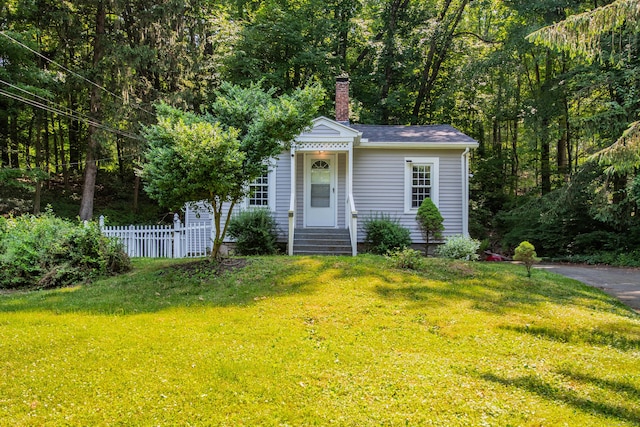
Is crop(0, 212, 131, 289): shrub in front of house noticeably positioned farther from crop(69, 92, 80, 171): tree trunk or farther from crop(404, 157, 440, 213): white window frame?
crop(69, 92, 80, 171): tree trunk

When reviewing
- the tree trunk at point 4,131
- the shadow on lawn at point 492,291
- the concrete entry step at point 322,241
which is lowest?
the shadow on lawn at point 492,291

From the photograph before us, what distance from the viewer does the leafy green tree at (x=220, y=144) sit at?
20.6 ft

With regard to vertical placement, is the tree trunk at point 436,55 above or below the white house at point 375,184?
above

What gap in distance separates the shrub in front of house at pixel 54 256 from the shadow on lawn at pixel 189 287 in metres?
0.46

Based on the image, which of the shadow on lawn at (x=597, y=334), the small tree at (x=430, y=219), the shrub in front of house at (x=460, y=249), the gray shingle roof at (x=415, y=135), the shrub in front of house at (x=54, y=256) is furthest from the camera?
the gray shingle roof at (x=415, y=135)

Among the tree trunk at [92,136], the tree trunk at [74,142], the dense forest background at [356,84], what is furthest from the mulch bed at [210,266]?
the tree trunk at [74,142]

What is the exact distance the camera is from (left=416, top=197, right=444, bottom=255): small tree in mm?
10609

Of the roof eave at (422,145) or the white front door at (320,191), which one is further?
the white front door at (320,191)

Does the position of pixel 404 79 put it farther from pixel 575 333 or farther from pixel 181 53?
pixel 575 333

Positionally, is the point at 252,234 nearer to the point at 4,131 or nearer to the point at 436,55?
the point at 4,131

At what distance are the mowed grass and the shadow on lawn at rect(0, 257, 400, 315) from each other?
50 millimetres

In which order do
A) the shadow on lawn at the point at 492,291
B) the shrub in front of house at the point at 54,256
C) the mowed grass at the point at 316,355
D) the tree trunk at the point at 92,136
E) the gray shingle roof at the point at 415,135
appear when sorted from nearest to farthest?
the mowed grass at the point at 316,355
the shadow on lawn at the point at 492,291
the shrub in front of house at the point at 54,256
the gray shingle roof at the point at 415,135
the tree trunk at the point at 92,136

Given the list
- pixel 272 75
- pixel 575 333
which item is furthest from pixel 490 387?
pixel 272 75

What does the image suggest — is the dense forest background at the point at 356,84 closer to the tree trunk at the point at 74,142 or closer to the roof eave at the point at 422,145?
the tree trunk at the point at 74,142
